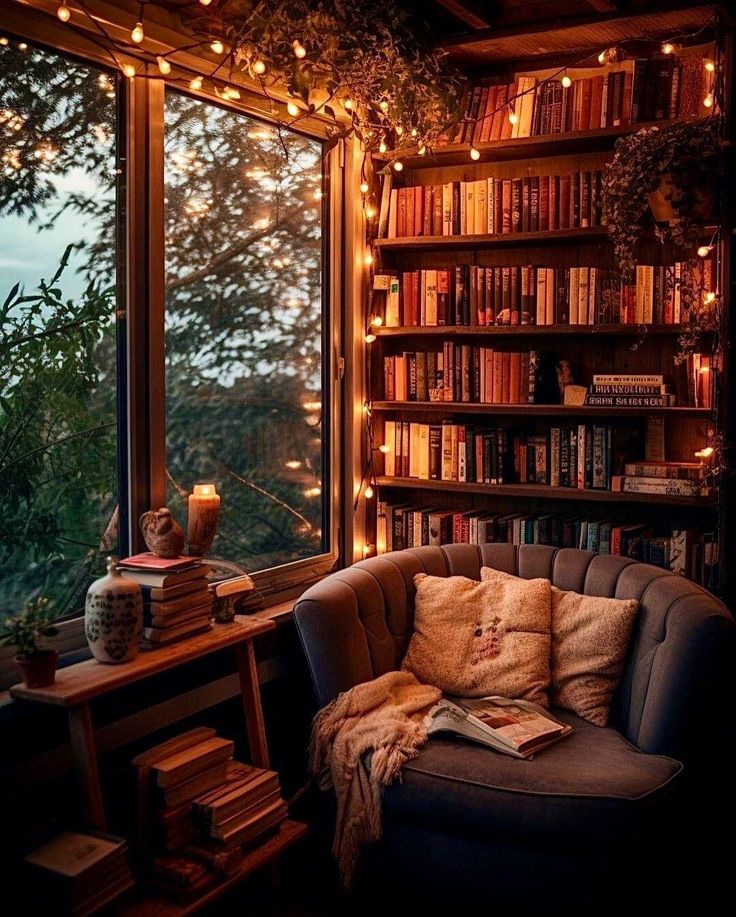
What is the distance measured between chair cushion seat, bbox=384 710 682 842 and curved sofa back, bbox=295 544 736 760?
16 centimetres

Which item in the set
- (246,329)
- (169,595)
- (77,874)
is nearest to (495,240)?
(246,329)

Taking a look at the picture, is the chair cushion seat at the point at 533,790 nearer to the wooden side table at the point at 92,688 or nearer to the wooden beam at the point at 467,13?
the wooden side table at the point at 92,688

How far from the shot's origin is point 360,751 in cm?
276

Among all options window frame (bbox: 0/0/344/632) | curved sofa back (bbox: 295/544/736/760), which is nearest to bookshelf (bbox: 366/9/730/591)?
curved sofa back (bbox: 295/544/736/760)

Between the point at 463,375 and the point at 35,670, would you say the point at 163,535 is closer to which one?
the point at 35,670

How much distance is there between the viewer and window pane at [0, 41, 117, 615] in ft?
8.19

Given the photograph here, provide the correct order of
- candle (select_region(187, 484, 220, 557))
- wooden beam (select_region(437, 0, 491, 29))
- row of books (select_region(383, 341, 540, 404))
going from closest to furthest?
candle (select_region(187, 484, 220, 557)), wooden beam (select_region(437, 0, 491, 29)), row of books (select_region(383, 341, 540, 404))

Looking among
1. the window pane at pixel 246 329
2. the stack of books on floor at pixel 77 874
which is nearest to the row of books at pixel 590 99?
the window pane at pixel 246 329

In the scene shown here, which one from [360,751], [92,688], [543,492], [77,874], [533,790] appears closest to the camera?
[77,874]

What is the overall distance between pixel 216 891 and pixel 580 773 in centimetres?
97

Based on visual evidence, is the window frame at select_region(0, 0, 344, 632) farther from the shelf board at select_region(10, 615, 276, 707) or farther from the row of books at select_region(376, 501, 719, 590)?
the row of books at select_region(376, 501, 719, 590)

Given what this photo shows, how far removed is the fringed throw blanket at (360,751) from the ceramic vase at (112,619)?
69cm

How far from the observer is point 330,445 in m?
3.86

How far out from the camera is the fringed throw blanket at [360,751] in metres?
2.72
